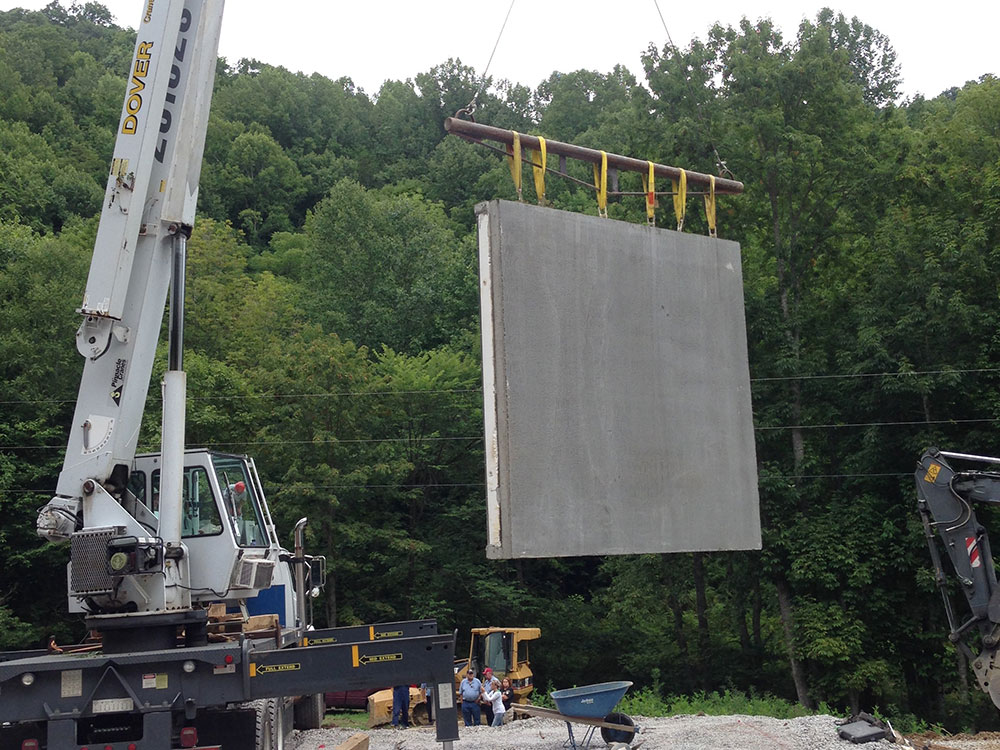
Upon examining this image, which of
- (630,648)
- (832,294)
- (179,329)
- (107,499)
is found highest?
(832,294)

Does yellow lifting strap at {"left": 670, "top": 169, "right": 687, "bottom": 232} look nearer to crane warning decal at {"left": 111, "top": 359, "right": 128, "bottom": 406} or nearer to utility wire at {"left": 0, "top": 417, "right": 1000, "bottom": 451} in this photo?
crane warning decal at {"left": 111, "top": 359, "right": 128, "bottom": 406}

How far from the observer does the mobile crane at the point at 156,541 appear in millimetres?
7520

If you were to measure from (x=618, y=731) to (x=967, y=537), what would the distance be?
15.4 feet

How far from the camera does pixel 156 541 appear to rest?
323 inches

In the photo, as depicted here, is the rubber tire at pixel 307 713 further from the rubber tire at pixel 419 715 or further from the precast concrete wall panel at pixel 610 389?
the precast concrete wall panel at pixel 610 389

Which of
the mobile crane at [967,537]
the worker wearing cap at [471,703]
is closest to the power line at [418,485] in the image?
the worker wearing cap at [471,703]

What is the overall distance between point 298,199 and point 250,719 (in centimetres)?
5687

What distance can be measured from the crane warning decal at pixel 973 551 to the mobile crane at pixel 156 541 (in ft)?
24.8

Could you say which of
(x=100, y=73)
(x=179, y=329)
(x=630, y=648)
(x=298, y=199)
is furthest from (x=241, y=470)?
(x=100, y=73)

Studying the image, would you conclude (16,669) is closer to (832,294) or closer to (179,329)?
(179,329)

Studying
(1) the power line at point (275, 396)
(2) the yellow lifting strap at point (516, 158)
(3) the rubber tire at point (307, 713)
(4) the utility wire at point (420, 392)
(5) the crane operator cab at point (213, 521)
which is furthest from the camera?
(1) the power line at point (275, 396)

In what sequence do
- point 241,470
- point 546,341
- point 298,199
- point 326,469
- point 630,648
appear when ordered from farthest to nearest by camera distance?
point 298,199 → point 630,648 → point 326,469 → point 241,470 → point 546,341

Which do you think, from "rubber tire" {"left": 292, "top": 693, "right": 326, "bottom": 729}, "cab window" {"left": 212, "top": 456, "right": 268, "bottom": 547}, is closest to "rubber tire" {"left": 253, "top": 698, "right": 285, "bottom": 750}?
"cab window" {"left": 212, "top": 456, "right": 268, "bottom": 547}

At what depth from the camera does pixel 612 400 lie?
261 inches
